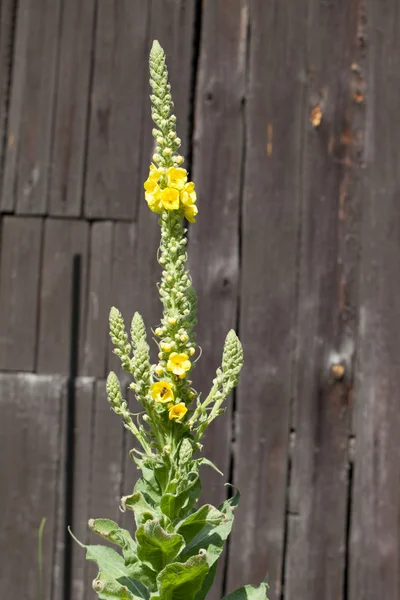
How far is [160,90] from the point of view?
1671 millimetres

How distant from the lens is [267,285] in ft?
10.7

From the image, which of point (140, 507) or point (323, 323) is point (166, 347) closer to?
point (140, 507)

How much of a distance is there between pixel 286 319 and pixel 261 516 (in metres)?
0.72

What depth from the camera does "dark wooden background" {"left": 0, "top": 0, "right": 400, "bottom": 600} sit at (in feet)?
10.5

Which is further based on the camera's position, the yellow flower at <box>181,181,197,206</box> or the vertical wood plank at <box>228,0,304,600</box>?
the vertical wood plank at <box>228,0,304,600</box>

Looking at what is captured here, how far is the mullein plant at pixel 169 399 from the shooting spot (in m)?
1.65

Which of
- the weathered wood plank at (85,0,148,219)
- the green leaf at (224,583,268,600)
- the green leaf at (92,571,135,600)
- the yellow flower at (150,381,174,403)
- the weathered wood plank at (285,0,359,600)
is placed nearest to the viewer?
the yellow flower at (150,381,174,403)

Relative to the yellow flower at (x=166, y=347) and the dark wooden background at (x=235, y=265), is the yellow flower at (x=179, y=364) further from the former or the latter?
the dark wooden background at (x=235, y=265)

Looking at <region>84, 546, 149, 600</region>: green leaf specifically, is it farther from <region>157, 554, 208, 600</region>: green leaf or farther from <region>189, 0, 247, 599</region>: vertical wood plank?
<region>189, 0, 247, 599</region>: vertical wood plank

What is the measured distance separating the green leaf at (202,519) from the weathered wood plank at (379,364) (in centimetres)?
158

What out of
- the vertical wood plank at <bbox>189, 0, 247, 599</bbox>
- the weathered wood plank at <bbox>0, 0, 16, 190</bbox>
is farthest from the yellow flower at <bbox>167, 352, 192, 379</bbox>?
the weathered wood plank at <bbox>0, 0, 16, 190</bbox>

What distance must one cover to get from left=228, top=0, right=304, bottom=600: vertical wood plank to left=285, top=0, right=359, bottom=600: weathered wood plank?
44 millimetres

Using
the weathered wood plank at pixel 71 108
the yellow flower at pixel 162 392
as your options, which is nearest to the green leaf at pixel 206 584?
the yellow flower at pixel 162 392

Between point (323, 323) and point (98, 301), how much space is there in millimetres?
828
